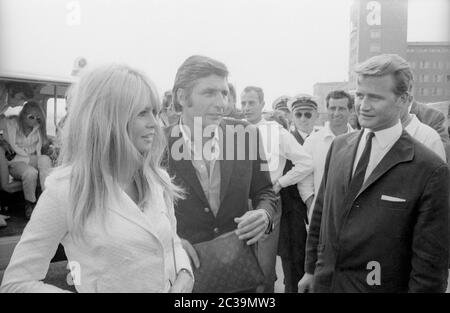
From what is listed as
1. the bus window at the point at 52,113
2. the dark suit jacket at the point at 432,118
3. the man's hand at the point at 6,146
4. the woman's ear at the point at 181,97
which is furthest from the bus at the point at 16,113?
the dark suit jacket at the point at 432,118

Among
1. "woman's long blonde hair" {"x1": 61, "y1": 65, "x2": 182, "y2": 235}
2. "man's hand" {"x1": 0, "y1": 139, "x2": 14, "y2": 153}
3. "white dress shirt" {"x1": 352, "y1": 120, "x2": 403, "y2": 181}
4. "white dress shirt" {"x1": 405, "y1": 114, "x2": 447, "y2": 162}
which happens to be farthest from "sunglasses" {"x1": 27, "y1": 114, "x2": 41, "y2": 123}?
"white dress shirt" {"x1": 405, "y1": 114, "x2": 447, "y2": 162}

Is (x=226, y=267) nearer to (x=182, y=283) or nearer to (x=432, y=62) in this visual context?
(x=182, y=283)

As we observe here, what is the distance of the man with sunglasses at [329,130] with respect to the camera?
7.34 feet

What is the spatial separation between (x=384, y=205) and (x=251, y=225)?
0.46 m

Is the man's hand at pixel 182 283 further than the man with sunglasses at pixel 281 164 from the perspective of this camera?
No

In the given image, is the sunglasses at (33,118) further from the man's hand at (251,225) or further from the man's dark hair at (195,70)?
the man's hand at (251,225)

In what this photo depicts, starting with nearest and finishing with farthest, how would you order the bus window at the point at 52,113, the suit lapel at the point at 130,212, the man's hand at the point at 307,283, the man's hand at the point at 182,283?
1. the suit lapel at the point at 130,212
2. the man's hand at the point at 182,283
3. the man's hand at the point at 307,283
4. the bus window at the point at 52,113

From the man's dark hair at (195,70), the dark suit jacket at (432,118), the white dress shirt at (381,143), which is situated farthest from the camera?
the dark suit jacket at (432,118)

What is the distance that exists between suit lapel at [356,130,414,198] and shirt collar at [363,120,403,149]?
22 millimetres

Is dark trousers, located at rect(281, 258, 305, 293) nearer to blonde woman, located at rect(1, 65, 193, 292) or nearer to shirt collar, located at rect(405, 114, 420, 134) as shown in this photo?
shirt collar, located at rect(405, 114, 420, 134)
